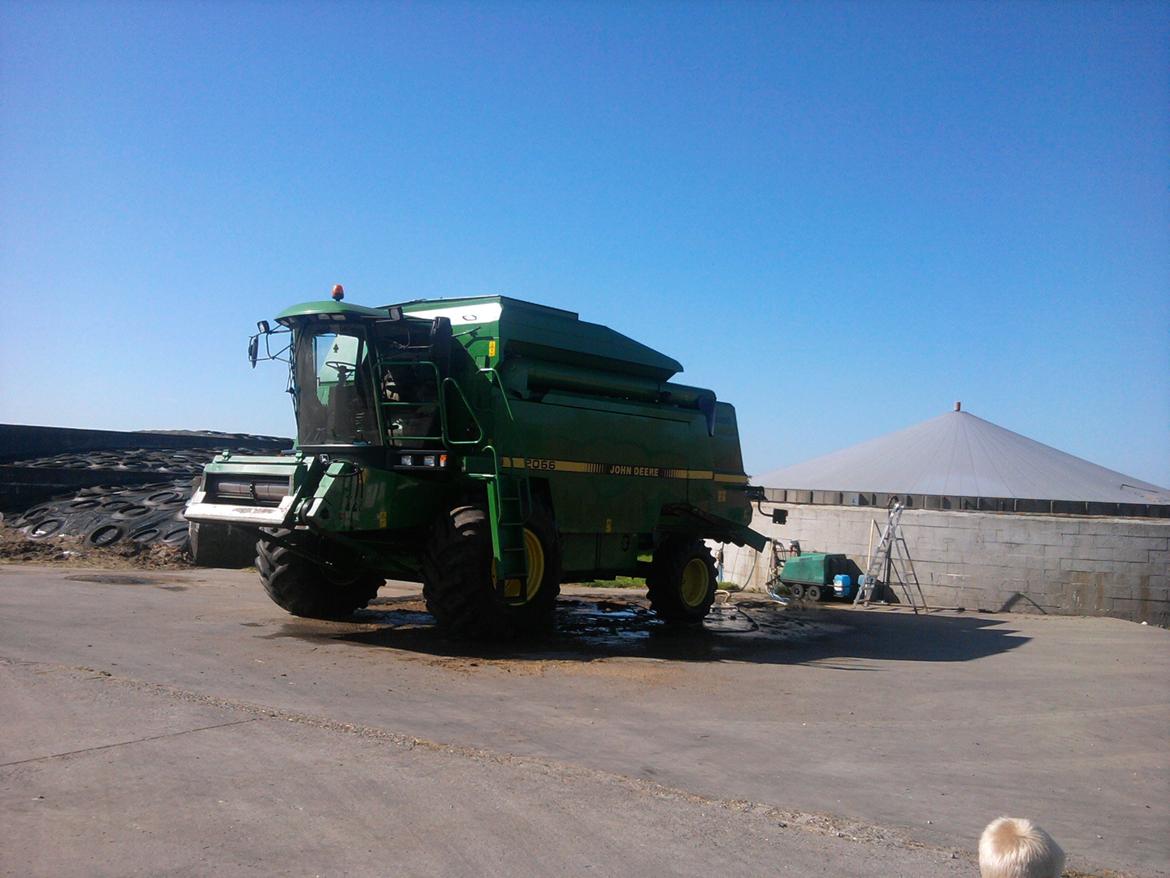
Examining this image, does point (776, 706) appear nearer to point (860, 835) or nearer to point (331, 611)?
point (860, 835)

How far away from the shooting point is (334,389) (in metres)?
11.6

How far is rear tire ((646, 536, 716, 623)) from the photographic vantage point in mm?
14258

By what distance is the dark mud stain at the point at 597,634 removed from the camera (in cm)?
1111

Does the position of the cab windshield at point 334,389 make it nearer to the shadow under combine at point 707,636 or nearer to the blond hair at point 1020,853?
the shadow under combine at point 707,636

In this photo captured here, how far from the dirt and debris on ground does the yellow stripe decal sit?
28.8 ft

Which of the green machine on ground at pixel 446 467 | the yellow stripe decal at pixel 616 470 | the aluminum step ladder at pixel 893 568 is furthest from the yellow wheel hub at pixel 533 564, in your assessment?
the aluminum step ladder at pixel 893 568

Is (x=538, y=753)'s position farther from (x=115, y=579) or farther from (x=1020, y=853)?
(x=115, y=579)

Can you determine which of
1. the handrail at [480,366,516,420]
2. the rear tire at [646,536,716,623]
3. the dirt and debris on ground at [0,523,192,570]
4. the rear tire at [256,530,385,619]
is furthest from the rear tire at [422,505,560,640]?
the dirt and debris on ground at [0,523,192,570]

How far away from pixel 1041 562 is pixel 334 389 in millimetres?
12741

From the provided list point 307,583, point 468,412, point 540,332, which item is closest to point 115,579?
point 307,583

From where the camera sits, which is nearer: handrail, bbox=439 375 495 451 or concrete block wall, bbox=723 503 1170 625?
handrail, bbox=439 375 495 451

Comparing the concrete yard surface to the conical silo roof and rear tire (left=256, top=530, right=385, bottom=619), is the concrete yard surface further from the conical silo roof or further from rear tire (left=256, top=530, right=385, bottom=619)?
the conical silo roof

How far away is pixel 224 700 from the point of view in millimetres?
7500

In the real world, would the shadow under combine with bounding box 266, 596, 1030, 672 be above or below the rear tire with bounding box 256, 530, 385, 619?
below
